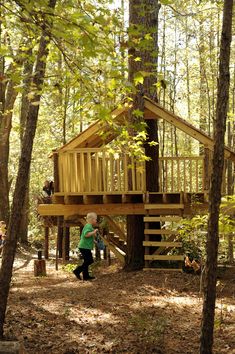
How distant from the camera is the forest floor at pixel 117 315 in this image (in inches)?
264

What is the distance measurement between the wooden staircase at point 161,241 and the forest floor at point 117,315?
2.02 ft

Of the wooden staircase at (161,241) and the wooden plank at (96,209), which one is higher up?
the wooden plank at (96,209)

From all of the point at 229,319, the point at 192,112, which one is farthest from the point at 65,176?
the point at 192,112

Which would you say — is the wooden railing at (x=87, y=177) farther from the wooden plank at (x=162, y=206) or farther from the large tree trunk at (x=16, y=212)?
the large tree trunk at (x=16, y=212)

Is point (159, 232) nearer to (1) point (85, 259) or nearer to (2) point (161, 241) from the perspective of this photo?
(2) point (161, 241)

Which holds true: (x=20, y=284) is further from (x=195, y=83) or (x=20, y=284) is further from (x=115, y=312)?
(x=195, y=83)

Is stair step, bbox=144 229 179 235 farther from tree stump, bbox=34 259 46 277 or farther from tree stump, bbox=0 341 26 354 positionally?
tree stump, bbox=0 341 26 354

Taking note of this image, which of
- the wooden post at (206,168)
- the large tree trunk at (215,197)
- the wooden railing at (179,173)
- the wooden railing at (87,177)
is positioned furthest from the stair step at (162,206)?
the large tree trunk at (215,197)

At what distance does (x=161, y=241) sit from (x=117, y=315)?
5.03 metres

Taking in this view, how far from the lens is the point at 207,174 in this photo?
1315 cm

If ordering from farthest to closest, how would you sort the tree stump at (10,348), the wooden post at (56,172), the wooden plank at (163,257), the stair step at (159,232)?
the wooden post at (56,172) → the stair step at (159,232) → the wooden plank at (163,257) → the tree stump at (10,348)

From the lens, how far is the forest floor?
22.0 feet

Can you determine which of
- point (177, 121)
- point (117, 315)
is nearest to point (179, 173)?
point (177, 121)

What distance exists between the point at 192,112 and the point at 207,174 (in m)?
23.4
